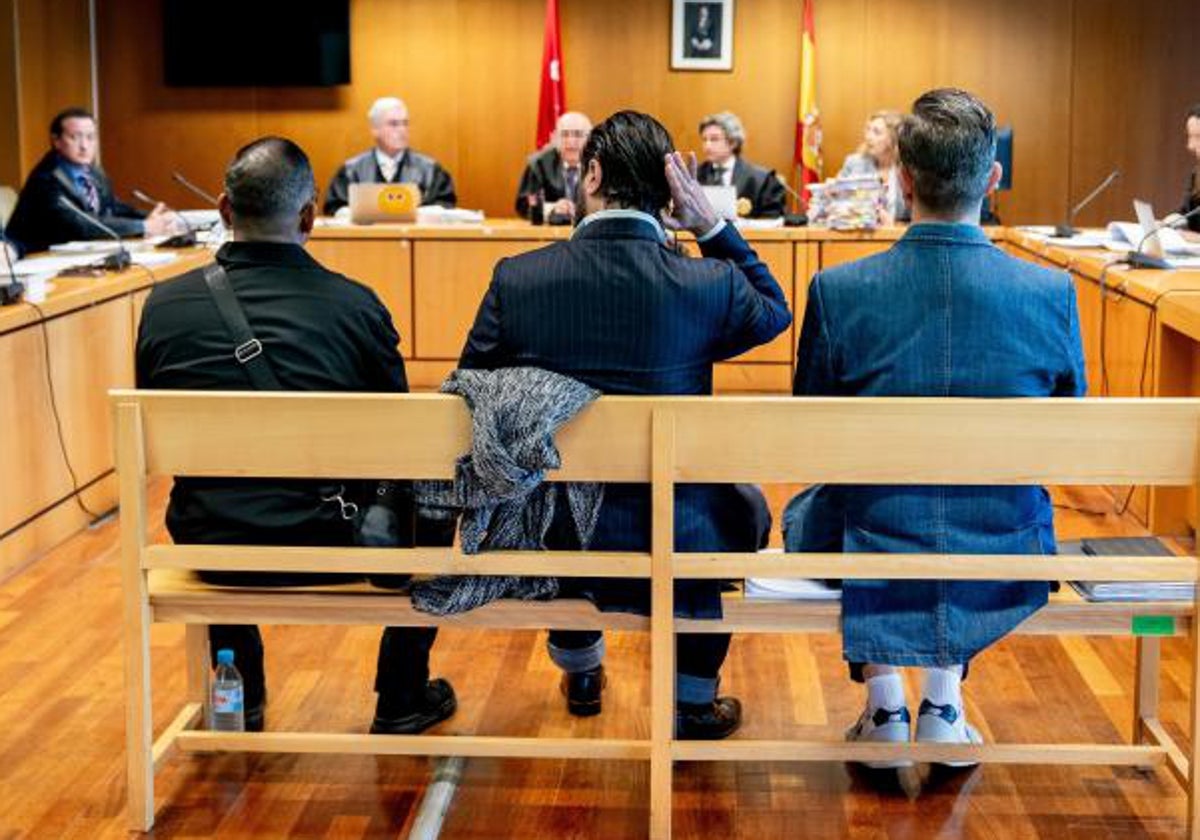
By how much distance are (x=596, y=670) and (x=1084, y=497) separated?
111 inches

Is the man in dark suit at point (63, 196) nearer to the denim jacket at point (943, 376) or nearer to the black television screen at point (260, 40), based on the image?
the black television screen at point (260, 40)

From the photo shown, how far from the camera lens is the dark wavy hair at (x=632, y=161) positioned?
11.2 ft

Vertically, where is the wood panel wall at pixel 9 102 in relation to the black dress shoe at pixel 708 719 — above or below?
above

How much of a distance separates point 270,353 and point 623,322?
2.22ft

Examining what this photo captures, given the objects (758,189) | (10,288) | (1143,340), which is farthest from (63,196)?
(1143,340)

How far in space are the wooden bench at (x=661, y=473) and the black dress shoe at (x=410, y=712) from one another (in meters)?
0.45

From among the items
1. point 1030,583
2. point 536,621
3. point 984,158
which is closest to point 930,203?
point 984,158

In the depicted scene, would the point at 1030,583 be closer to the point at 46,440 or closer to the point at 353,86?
the point at 46,440

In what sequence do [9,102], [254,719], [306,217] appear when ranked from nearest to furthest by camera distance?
1. [306,217]
2. [254,719]
3. [9,102]

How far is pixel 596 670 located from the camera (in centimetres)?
402

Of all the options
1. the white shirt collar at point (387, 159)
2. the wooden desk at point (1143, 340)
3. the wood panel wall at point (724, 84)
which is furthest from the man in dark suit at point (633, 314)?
the wood panel wall at point (724, 84)

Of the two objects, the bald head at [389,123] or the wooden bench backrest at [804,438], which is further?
the bald head at [389,123]

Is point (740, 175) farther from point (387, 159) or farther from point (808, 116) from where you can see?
point (387, 159)

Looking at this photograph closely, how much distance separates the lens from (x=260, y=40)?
35.8 feet
